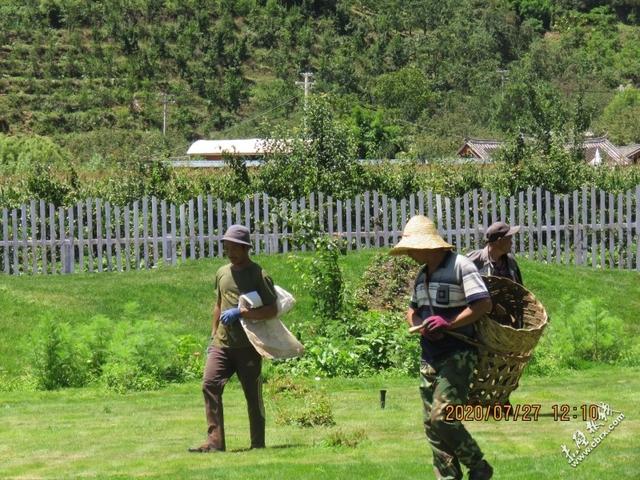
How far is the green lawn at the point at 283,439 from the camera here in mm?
9305

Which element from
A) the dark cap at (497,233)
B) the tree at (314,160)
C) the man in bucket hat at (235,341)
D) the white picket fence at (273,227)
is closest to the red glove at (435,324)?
the man in bucket hat at (235,341)

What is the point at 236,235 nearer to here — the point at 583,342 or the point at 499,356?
the point at 499,356

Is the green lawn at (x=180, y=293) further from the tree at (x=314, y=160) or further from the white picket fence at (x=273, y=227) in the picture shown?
the tree at (x=314, y=160)

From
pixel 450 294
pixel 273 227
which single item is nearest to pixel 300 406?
pixel 450 294

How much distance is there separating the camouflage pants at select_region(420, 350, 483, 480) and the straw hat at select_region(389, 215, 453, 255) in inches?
27.4

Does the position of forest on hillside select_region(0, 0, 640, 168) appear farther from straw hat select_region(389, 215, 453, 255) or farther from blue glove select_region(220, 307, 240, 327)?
straw hat select_region(389, 215, 453, 255)

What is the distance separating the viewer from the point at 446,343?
8180mm

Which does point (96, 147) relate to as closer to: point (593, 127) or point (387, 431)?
point (593, 127)

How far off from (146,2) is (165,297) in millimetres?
84886

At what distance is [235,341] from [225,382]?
0.36 m

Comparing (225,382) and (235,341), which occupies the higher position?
(235,341)

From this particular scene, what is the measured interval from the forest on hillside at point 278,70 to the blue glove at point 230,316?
55.8 meters

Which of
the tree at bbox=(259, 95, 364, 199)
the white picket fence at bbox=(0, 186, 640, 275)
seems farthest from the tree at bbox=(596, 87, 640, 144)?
the white picket fence at bbox=(0, 186, 640, 275)

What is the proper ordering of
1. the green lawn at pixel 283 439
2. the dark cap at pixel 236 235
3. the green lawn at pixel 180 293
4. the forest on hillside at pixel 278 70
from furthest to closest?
the forest on hillside at pixel 278 70, the green lawn at pixel 180 293, the dark cap at pixel 236 235, the green lawn at pixel 283 439
